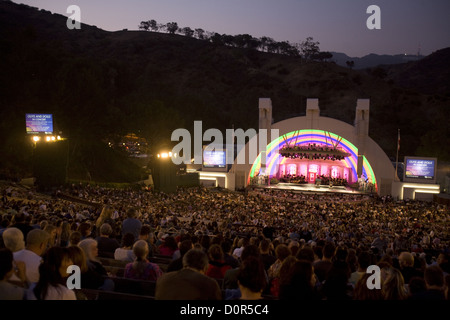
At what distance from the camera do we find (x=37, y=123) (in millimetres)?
29062

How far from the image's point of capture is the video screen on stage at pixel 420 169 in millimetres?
35094

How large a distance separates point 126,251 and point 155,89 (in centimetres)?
7741

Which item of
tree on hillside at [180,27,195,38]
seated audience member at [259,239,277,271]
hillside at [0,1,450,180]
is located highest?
tree on hillside at [180,27,195,38]

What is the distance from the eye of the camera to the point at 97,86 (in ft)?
125

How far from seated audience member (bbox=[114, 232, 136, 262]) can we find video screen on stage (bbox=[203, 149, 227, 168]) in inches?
1279

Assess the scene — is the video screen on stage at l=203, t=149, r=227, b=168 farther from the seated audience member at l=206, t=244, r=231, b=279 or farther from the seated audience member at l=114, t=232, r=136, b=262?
the seated audience member at l=206, t=244, r=231, b=279

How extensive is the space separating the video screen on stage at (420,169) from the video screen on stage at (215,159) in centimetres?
1664

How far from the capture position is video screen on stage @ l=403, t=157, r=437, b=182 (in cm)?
3509

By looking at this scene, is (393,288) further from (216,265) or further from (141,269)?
(141,269)

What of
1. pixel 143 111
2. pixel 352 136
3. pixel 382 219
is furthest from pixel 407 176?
pixel 143 111

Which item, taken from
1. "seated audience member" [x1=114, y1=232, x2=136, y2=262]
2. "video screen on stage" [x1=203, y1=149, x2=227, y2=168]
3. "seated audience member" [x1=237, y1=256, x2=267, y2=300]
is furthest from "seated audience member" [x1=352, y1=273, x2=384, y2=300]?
"video screen on stage" [x1=203, y1=149, x2=227, y2=168]

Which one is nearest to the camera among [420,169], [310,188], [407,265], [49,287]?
[49,287]

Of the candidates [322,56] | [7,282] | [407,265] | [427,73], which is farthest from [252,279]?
[427,73]

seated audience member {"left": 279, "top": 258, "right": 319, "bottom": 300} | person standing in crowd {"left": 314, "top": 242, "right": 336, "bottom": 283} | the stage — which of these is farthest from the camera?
the stage
